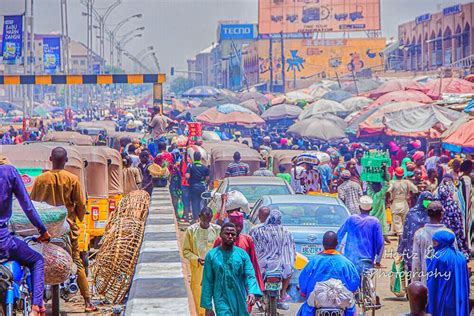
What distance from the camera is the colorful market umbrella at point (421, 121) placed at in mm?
24500

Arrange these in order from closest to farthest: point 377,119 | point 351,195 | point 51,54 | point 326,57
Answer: point 351,195 → point 377,119 → point 51,54 → point 326,57

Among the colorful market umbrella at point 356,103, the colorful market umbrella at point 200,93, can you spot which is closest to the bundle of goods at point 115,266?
the colorful market umbrella at point 356,103

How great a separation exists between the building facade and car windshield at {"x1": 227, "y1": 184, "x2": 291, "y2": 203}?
3944 centimetres

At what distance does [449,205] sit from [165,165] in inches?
412

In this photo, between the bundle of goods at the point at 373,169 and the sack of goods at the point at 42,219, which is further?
the bundle of goods at the point at 373,169

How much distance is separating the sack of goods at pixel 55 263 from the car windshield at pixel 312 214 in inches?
167

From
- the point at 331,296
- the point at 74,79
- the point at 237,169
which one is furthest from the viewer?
the point at 74,79

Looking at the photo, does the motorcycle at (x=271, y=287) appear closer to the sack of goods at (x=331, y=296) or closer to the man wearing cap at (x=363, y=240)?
the man wearing cap at (x=363, y=240)

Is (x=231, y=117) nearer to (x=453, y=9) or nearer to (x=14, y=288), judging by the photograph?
A: (x=453, y=9)

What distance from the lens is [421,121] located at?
25.1 meters

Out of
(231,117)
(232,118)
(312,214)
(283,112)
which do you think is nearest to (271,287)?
(312,214)

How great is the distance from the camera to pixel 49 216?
9047 millimetres

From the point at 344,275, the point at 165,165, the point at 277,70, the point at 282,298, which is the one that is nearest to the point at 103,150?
the point at 165,165

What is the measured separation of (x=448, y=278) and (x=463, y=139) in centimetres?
861
